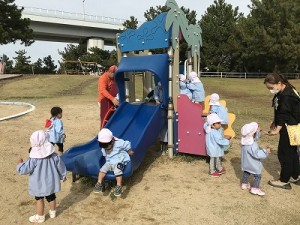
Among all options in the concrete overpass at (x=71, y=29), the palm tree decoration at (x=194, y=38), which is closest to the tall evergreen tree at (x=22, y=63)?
the concrete overpass at (x=71, y=29)

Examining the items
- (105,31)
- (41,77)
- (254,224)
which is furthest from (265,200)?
(105,31)

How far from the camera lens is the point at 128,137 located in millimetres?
6031

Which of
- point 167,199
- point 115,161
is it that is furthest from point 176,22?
point 167,199

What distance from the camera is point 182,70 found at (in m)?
8.98

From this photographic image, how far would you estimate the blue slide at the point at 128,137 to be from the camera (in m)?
5.20

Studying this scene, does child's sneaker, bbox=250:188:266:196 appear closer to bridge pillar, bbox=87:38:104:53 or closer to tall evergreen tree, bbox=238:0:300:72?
tall evergreen tree, bbox=238:0:300:72

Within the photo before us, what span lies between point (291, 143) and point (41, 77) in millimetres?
26005

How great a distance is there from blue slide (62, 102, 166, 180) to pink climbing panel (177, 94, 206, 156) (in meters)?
0.38

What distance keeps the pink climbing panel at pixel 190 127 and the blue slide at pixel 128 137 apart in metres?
0.38

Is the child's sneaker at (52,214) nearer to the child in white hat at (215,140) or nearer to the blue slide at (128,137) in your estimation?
the blue slide at (128,137)

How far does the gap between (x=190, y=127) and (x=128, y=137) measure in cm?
127

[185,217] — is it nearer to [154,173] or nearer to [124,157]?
[124,157]

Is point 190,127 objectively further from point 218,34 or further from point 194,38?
point 218,34

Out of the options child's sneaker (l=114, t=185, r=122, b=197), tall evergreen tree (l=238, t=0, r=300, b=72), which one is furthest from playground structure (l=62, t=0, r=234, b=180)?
tall evergreen tree (l=238, t=0, r=300, b=72)
